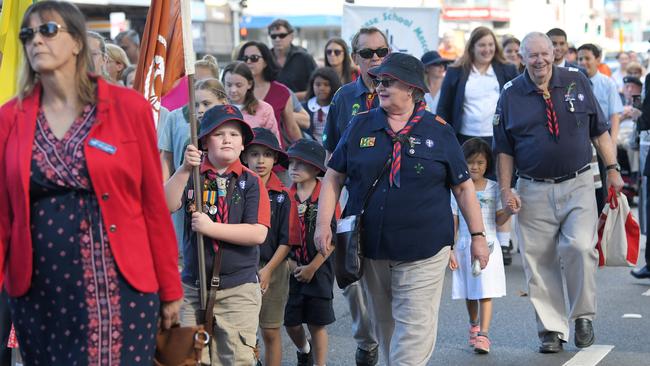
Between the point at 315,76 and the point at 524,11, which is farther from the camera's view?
the point at 524,11

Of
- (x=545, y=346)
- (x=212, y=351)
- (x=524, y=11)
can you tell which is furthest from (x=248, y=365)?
(x=524, y=11)

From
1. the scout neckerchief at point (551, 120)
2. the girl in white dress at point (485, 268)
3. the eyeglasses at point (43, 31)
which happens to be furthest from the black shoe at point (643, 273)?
the eyeglasses at point (43, 31)

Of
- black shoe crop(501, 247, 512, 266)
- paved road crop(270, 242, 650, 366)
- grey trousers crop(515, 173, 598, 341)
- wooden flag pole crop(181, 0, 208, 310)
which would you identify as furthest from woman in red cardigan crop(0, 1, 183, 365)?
black shoe crop(501, 247, 512, 266)

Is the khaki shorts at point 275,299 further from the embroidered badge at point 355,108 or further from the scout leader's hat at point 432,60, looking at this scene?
the scout leader's hat at point 432,60

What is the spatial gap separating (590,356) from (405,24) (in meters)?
7.67

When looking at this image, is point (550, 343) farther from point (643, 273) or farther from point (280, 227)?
point (643, 273)

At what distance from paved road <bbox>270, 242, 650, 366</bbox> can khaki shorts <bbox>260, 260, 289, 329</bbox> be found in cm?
100

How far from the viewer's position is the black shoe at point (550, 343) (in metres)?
8.42

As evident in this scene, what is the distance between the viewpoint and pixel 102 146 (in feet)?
14.8

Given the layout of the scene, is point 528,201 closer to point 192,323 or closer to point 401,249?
point 401,249

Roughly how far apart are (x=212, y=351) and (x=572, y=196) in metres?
3.16

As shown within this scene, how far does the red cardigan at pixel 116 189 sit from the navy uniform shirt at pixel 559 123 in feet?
13.9

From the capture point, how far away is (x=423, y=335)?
6.43 m

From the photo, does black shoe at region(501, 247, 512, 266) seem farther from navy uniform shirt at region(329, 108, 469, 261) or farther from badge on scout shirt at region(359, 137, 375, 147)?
badge on scout shirt at region(359, 137, 375, 147)
